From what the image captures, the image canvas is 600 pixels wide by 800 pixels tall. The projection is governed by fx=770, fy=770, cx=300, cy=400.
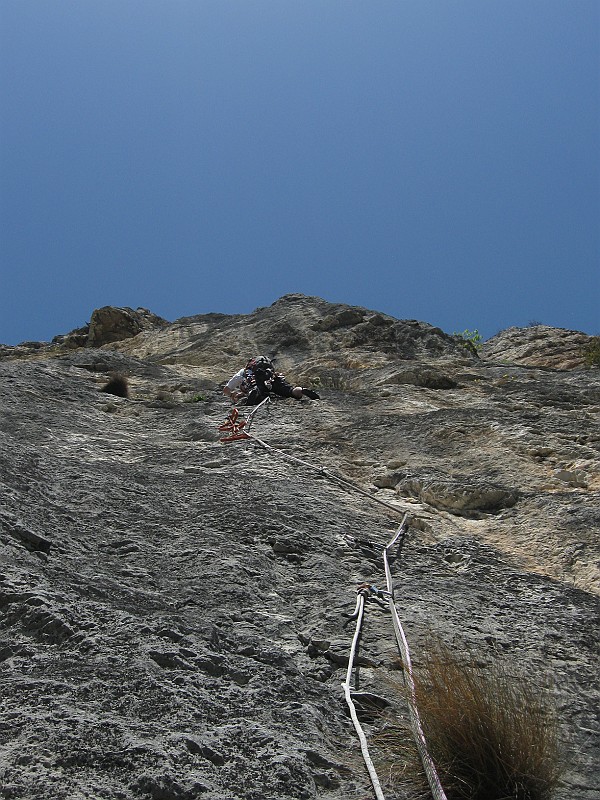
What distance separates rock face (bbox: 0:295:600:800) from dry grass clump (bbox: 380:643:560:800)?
0.49 feet

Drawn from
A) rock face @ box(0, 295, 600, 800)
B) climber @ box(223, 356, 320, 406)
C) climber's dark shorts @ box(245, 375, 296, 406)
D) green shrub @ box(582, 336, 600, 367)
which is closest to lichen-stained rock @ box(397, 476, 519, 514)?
rock face @ box(0, 295, 600, 800)

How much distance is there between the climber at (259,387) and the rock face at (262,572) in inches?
13.3

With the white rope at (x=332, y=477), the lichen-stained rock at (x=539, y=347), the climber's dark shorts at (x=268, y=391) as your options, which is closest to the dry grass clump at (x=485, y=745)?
the white rope at (x=332, y=477)

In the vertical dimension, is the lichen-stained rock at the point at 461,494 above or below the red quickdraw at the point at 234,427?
below

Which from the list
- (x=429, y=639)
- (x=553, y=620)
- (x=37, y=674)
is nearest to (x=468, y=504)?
(x=553, y=620)

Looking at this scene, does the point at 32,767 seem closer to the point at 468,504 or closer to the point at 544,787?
the point at 544,787

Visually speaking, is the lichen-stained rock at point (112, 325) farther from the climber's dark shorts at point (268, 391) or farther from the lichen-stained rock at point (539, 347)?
the climber's dark shorts at point (268, 391)

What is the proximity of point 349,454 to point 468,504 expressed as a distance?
156cm

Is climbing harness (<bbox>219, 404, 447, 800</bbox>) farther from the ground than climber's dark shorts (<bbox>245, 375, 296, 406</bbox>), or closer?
closer

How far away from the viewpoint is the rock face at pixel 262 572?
10.2 feet

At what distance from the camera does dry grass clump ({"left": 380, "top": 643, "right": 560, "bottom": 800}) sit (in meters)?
2.91

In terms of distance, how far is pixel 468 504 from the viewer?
6508 mm

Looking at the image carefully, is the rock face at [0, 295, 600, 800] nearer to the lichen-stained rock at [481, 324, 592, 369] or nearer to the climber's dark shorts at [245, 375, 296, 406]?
the climber's dark shorts at [245, 375, 296, 406]

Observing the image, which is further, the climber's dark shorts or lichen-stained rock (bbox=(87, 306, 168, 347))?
lichen-stained rock (bbox=(87, 306, 168, 347))
